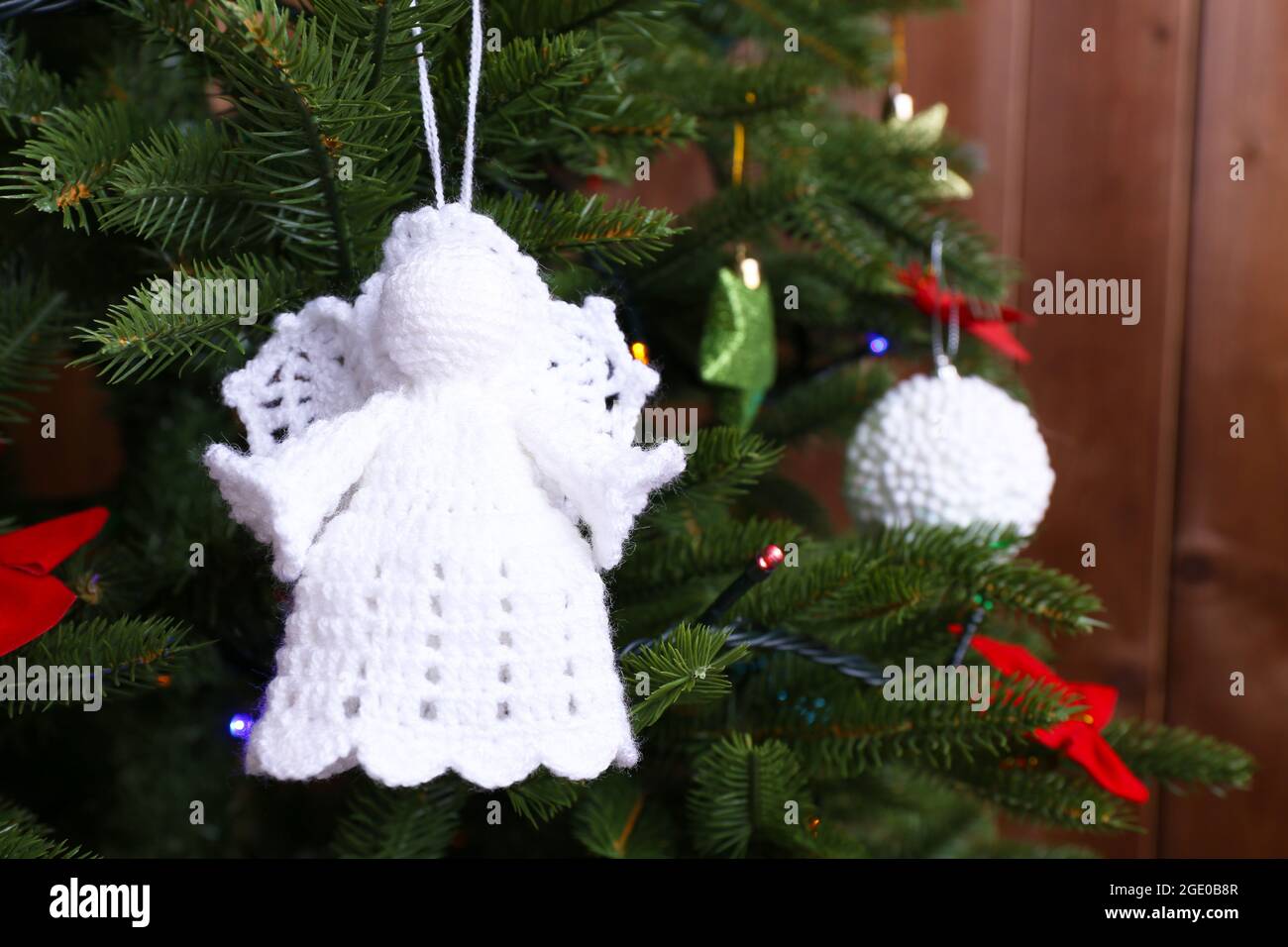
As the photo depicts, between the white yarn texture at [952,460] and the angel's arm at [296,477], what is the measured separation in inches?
13.5

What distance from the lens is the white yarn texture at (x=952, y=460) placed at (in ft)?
2.13

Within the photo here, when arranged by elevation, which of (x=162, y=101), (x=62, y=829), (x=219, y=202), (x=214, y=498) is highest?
(x=162, y=101)

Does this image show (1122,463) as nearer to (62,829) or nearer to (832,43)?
(832,43)

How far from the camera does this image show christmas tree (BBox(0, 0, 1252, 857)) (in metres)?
0.48

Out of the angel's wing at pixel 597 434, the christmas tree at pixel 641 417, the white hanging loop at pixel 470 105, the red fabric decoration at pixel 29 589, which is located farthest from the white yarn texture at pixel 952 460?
the red fabric decoration at pixel 29 589

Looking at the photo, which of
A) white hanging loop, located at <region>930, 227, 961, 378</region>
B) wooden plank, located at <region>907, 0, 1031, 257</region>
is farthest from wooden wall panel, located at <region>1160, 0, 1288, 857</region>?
white hanging loop, located at <region>930, 227, 961, 378</region>

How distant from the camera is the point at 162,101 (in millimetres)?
663

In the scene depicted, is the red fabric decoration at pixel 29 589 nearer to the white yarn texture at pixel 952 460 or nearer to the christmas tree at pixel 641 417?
the christmas tree at pixel 641 417

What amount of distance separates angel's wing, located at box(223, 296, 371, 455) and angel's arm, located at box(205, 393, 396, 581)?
25 mm

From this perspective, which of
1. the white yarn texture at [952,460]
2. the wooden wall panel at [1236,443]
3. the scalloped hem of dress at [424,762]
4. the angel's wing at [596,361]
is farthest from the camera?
the wooden wall panel at [1236,443]

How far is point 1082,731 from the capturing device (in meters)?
0.62

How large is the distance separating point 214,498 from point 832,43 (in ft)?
1.82
